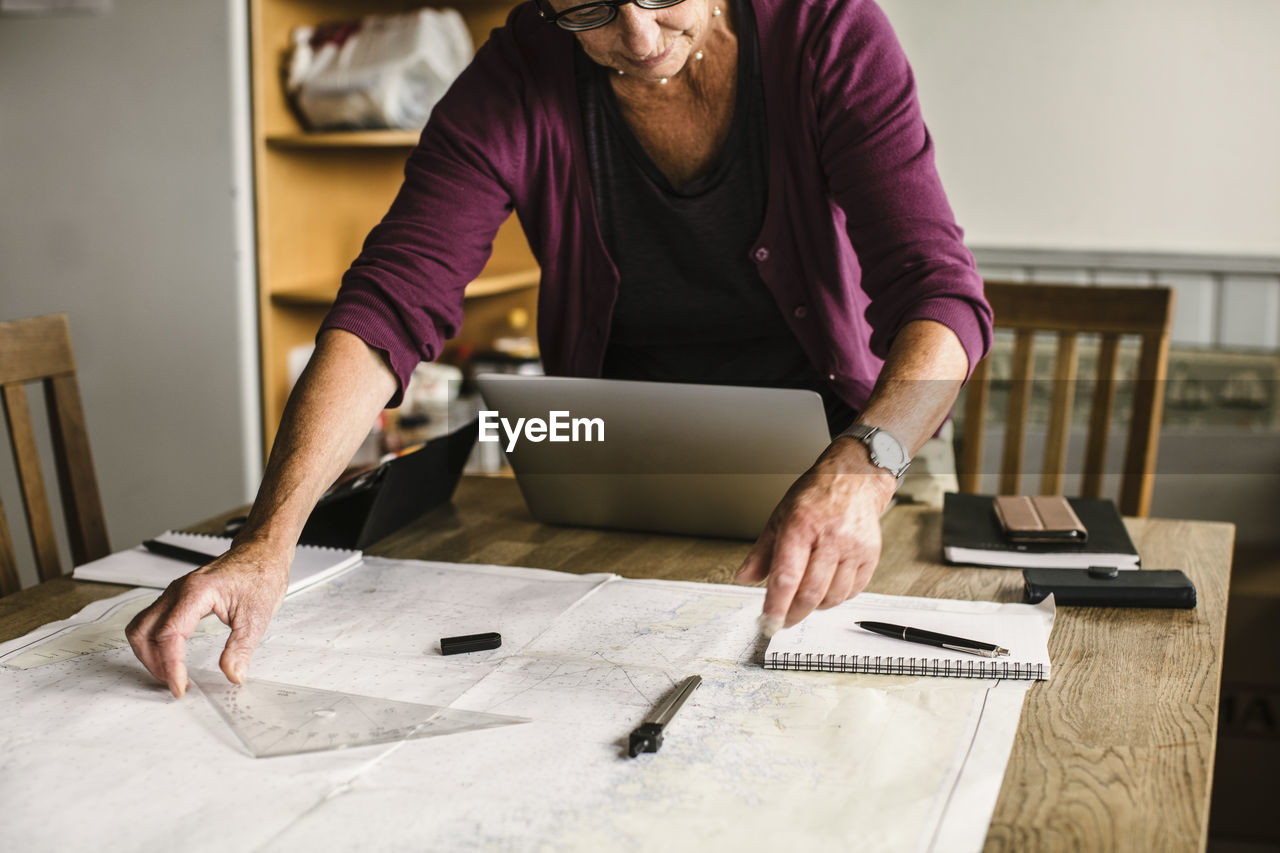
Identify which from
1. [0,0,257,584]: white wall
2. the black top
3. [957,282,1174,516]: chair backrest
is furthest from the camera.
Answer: [0,0,257,584]: white wall

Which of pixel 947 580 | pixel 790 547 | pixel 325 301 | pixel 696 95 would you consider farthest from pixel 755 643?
pixel 325 301

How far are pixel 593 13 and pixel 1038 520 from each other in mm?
675

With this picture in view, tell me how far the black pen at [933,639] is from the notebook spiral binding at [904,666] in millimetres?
15

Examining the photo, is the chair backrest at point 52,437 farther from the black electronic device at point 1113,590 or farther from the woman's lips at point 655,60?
the black electronic device at point 1113,590

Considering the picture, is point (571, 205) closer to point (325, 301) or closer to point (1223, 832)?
point (325, 301)

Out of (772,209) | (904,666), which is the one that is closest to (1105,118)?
(772,209)

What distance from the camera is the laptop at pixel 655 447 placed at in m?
1.06

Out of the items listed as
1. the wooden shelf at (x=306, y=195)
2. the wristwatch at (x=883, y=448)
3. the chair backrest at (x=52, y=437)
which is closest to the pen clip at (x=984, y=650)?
the wristwatch at (x=883, y=448)

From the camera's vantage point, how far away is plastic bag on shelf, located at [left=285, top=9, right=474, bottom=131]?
7.36ft

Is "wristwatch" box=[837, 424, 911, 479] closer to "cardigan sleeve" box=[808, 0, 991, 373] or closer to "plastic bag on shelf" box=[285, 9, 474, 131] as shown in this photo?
"cardigan sleeve" box=[808, 0, 991, 373]

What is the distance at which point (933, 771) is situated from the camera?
2.17ft

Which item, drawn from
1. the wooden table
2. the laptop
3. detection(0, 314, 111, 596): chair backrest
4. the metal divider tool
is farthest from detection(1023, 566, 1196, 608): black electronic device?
detection(0, 314, 111, 596): chair backrest

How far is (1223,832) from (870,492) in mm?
1348

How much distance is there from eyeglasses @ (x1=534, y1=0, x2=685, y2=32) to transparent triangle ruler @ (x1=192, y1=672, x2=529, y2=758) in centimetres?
67
